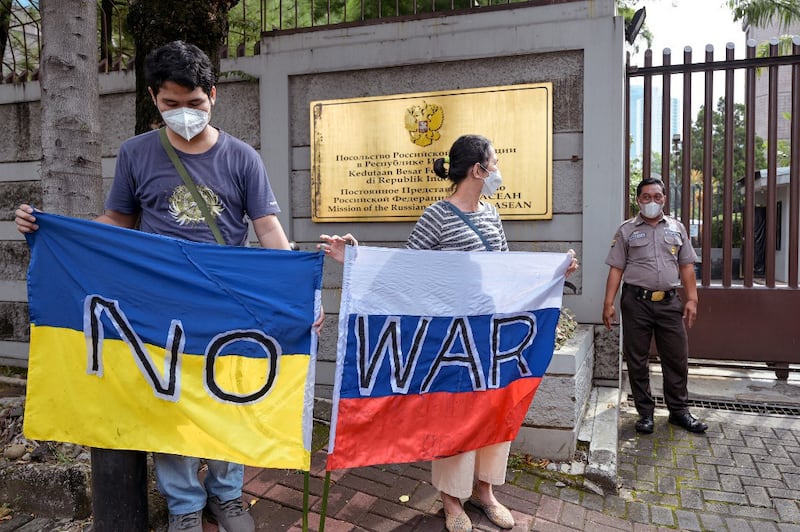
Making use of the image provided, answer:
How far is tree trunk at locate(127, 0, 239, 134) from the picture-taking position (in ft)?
12.5

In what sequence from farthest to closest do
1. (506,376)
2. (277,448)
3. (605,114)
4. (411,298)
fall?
(605,114)
(506,376)
(411,298)
(277,448)

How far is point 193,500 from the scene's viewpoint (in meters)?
2.41

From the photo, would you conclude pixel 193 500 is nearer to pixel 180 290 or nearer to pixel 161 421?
pixel 161 421

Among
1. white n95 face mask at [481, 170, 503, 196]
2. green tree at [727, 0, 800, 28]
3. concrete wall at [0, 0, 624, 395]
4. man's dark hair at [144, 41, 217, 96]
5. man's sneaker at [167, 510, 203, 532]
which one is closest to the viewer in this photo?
man's dark hair at [144, 41, 217, 96]

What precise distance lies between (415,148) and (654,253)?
218 centimetres

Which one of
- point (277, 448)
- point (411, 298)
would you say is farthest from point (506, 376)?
point (277, 448)

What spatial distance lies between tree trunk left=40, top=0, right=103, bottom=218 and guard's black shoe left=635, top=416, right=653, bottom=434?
13.2 feet

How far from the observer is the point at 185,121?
2.33 m

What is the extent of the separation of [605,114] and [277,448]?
3903 millimetres

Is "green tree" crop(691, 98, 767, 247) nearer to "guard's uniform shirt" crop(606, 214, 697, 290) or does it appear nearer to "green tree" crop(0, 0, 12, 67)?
"guard's uniform shirt" crop(606, 214, 697, 290)

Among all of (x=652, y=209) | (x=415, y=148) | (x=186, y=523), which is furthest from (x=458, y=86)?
(x=186, y=523)

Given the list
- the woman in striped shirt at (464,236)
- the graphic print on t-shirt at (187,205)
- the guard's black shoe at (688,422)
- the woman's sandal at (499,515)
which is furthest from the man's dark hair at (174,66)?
the guard's black shoe at (688,422)

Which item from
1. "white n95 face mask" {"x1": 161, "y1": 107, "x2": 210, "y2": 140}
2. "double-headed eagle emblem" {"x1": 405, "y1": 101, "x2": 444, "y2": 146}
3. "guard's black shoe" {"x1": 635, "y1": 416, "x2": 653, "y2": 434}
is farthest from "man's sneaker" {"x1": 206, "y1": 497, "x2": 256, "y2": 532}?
"double-headed eagle emblem" {"x1": 405, "y1": 101, "x2": 444, "y2": 146}

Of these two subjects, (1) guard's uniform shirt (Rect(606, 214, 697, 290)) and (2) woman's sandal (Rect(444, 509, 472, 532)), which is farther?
(1) guard's uniform shirt (Rect(606, 214, 697, 290))
